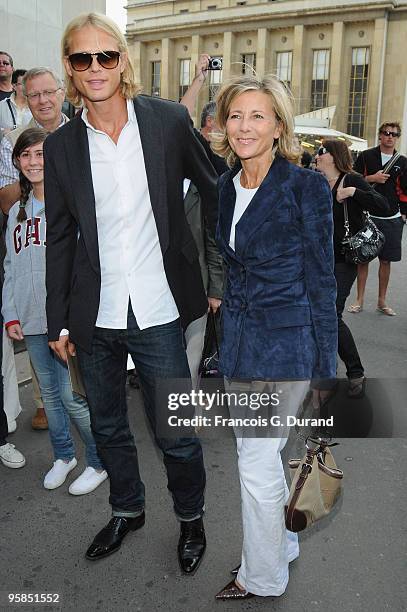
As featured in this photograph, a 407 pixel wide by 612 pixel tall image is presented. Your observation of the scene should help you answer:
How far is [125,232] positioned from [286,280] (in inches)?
27.9

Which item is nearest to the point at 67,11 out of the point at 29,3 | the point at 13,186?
the point at 29,3

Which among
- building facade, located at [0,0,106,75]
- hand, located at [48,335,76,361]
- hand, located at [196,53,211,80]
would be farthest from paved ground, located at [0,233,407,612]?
building facade, located at [0,0,106,75]

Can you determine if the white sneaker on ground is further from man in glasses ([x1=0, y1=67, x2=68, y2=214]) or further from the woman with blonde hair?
the woman with blonde hair

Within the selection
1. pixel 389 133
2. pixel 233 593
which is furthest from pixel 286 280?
pixel 389 133

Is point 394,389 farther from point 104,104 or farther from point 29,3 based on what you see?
point 29,3

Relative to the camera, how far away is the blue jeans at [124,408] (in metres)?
2.45

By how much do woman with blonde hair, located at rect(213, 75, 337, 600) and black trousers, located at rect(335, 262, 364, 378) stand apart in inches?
95.6

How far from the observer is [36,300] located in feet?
10.4

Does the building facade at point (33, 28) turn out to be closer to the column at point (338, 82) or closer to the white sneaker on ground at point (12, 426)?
the white sneaker on ground at point (12, 426)

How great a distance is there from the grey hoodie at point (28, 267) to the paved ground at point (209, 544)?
100 cm

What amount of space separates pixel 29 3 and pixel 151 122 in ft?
26.8

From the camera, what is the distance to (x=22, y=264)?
3.17 meters

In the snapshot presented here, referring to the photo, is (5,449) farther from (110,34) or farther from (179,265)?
(110,34)

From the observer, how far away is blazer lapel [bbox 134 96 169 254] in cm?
231
